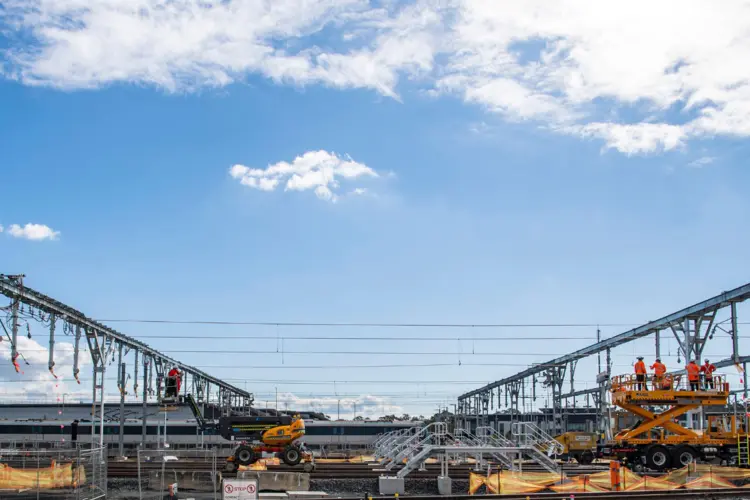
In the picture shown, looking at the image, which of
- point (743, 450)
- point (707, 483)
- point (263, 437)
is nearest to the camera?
point (707, 483)

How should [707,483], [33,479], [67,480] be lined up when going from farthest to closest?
[707,483] < [33,479] < [67,480]

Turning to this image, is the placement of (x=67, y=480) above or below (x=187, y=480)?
above

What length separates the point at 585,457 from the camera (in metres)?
44.0

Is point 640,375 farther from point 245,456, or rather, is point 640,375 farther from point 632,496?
point 245,456

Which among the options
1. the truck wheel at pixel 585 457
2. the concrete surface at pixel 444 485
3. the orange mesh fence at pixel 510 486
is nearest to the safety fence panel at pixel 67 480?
the concrete surface at pixel 444 485

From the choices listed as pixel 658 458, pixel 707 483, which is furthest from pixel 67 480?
pixel 658 458

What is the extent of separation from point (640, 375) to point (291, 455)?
1554 centimetres

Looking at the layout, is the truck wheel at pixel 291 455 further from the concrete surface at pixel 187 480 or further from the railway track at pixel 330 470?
the concrete surface at pixel 187 480

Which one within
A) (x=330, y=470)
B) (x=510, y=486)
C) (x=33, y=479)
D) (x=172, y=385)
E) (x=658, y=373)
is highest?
(x=658, y=373)

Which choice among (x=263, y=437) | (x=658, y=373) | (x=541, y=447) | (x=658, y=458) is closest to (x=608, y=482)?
(x=658, y=458)

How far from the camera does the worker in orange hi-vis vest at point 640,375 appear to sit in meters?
32.4

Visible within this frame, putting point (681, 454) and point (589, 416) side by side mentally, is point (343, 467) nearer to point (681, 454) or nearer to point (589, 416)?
point (681, 454)

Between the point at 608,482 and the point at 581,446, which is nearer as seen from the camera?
the point at 608,482

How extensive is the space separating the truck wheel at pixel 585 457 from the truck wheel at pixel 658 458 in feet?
40.1
